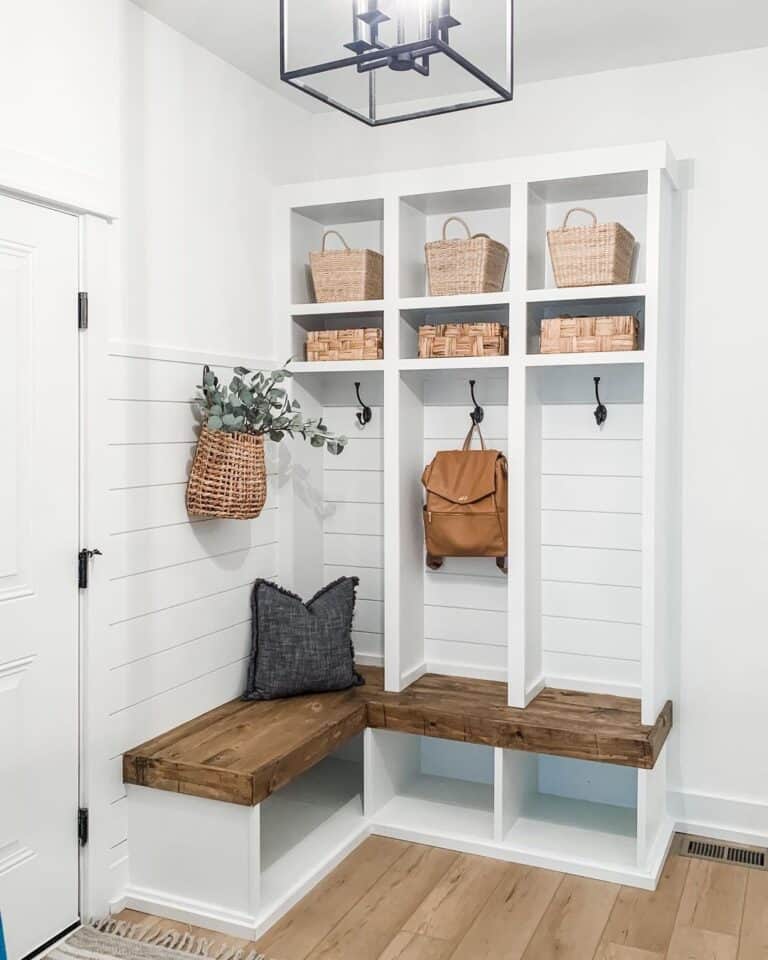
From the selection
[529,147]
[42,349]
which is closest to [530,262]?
[529,147]

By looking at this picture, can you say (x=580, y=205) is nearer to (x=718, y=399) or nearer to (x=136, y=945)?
(x=718, y=399)

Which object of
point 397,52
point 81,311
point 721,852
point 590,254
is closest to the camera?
point 397,52

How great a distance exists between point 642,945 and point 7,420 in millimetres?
2173

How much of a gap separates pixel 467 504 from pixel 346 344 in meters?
0.72

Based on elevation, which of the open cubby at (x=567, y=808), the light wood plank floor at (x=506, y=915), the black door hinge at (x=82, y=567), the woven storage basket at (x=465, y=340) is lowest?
the light wood plank floor at (x=506, y=915)

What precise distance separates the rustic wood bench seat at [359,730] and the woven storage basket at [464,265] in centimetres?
140

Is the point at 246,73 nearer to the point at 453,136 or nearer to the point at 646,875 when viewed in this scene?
the point at 453,136

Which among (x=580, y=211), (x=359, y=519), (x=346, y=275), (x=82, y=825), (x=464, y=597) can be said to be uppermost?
(x=580, y=211)

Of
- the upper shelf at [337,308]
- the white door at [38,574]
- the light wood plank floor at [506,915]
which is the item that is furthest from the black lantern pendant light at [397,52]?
the light wood plank floor at [506,915]

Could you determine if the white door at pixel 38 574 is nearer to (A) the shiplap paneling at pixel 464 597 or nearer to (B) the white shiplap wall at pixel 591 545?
(A) the shiplap paneling at pixel 464 597

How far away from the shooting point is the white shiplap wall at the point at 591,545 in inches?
134

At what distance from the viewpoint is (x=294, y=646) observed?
11.0 feet

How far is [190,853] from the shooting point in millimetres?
2764

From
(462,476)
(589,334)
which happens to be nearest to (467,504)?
(462,476)
